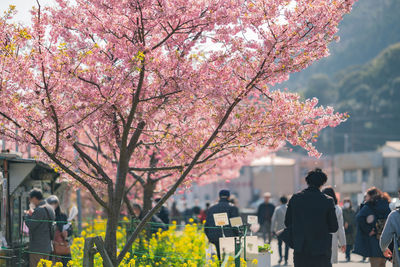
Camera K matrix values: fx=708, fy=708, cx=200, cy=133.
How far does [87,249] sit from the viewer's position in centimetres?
744

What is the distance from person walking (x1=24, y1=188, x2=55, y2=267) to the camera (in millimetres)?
10570

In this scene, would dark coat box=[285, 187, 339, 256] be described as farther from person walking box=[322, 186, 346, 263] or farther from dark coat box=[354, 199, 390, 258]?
dark coat box=[354, 199, 390, 258]

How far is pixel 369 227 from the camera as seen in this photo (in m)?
11.0

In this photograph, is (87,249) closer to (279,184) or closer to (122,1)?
(122,1)

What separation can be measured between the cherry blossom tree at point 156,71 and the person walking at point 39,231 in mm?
2523

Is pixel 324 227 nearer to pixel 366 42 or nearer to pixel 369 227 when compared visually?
pixel 369 227

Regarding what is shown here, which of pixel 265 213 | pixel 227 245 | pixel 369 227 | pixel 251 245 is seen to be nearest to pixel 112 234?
pixel 227 245

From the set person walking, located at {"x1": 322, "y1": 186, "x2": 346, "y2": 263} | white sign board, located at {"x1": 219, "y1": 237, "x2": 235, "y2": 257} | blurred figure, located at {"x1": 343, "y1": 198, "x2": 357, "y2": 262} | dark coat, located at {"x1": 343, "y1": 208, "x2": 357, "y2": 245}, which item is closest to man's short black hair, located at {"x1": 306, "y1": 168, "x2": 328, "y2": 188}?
white sign board, located at {"x1": 219, "y1": 237, "x2": 235, "y2": 257}

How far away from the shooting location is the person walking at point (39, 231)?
10.6 meters

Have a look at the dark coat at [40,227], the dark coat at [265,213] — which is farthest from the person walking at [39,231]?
the dark coat at [265,213]

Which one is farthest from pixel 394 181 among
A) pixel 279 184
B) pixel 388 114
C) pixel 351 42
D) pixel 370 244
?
pixel 351 42

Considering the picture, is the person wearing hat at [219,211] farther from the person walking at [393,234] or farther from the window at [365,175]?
the window at [365,175]

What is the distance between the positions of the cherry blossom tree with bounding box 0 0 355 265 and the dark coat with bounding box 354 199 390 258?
316 centimetres

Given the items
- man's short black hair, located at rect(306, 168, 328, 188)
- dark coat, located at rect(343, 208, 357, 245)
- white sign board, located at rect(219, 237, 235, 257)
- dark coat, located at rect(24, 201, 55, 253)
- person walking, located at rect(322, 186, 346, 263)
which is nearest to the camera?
man's short black hair, located at rect(306, 168, 328, 188)
